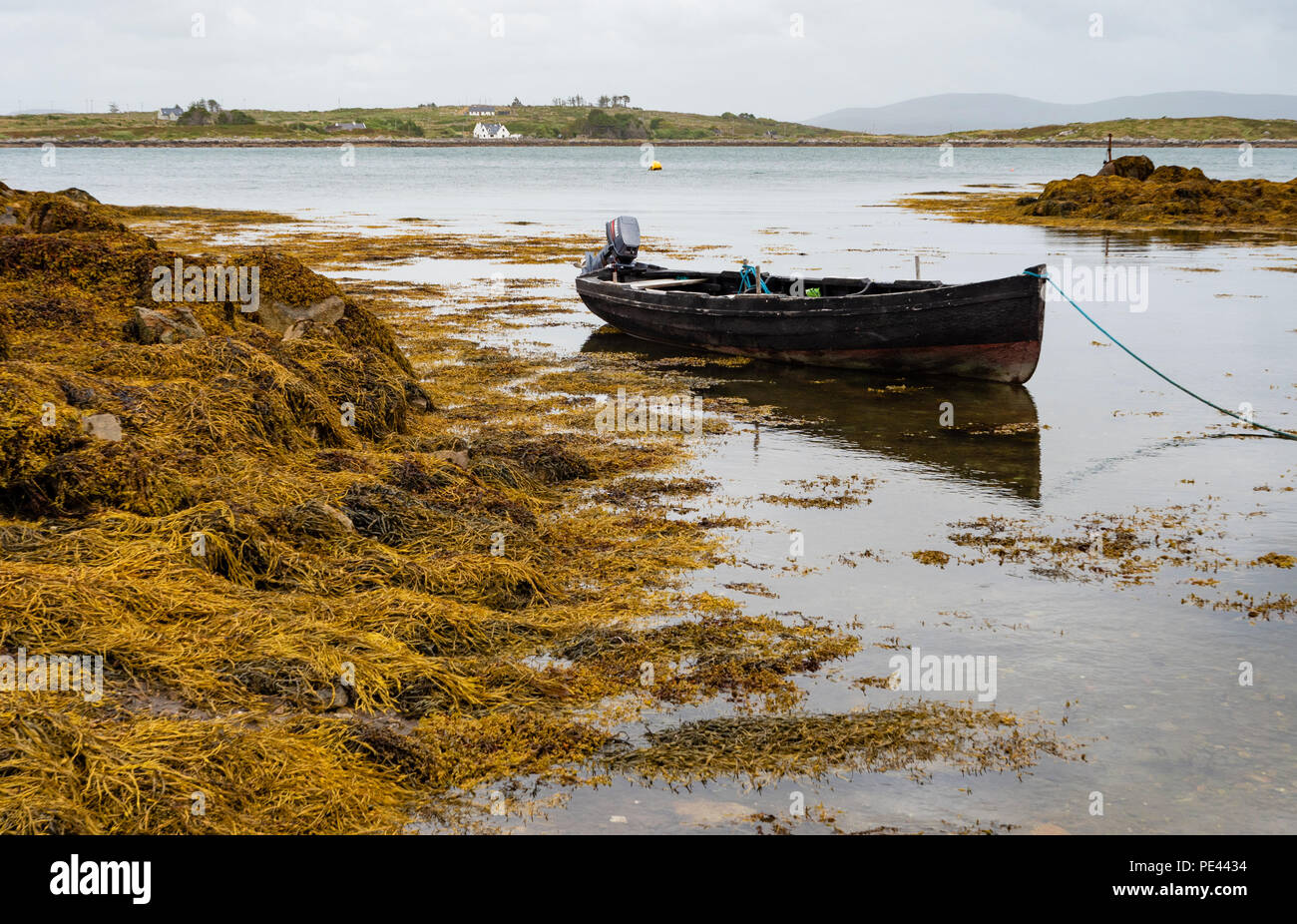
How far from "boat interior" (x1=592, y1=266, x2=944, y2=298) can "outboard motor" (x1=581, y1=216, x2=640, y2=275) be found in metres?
0.45

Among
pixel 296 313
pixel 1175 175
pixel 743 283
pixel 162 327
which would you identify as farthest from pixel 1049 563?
pixel 1175 175

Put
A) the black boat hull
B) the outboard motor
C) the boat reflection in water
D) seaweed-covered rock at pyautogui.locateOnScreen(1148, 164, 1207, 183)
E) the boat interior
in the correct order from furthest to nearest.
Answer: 1. seaweed-covered rock at pyautogui.locateOnScreen(1148, 164, 1207, 183)
2. the outboard motor
3. the boat interior
4. the black boat hull
5. the boat reflection in water

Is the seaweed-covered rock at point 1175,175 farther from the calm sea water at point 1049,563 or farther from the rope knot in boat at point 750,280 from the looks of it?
the rope knot in boat at point 750,280

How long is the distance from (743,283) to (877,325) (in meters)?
4.09

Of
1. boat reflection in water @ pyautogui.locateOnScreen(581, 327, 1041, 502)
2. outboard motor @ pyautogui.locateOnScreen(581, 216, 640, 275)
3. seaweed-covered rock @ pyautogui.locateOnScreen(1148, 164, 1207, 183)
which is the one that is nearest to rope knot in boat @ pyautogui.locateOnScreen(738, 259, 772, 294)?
boat reflection in water @ pyautogui.locateOnScreen(581, 327, 1041, 502)

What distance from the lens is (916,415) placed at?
16234 millimetres

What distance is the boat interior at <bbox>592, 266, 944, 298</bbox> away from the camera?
20203 millimetres

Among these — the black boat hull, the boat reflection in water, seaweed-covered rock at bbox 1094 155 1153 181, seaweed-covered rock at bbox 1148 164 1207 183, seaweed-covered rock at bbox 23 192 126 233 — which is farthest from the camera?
seaweed-covered rock at bbox 1094 155 1153 181

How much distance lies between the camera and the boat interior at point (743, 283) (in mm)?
20203

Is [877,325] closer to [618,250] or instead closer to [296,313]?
[618,250]

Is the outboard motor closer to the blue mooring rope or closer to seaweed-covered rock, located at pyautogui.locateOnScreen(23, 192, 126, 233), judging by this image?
the blue mooring rope

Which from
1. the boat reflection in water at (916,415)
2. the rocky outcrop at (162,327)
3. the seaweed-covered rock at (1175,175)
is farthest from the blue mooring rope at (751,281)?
the seaweed-covered rock at (1175,175)
